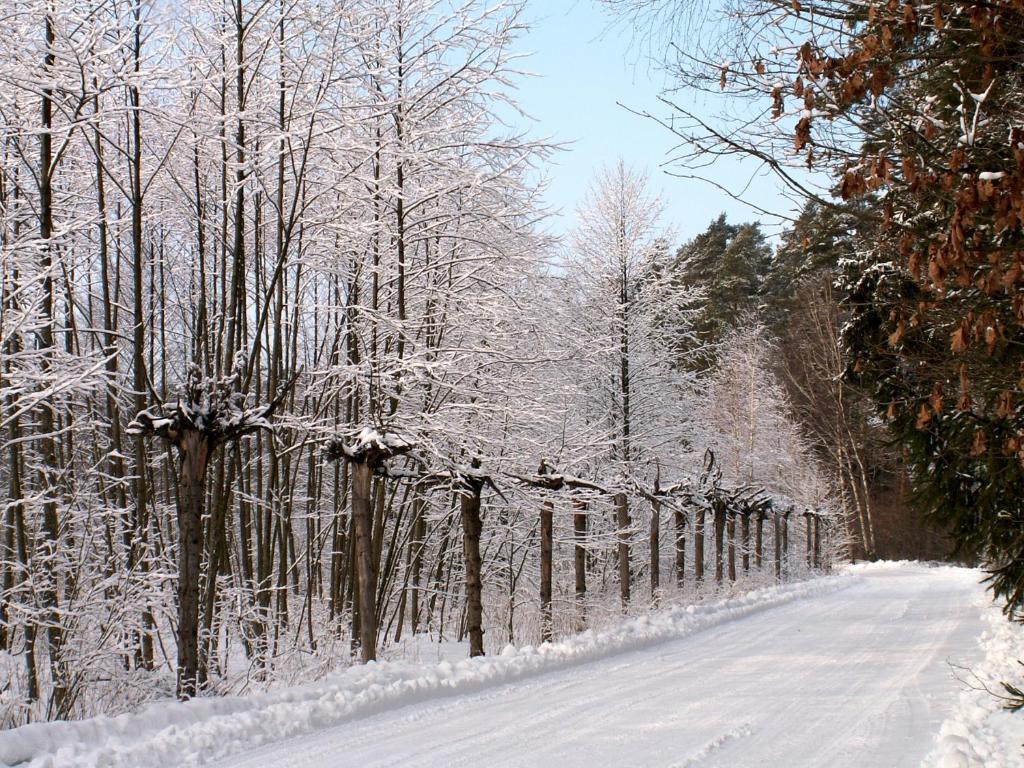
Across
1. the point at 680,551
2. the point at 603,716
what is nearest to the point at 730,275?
the point at 680,551

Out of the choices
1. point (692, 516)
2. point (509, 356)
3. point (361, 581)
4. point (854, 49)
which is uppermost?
point (854, 49)

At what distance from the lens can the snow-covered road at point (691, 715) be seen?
6070 millimetres

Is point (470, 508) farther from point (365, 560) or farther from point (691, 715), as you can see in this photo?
point (691, 715)

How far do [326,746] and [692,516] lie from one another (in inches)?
997

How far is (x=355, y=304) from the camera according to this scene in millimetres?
13148

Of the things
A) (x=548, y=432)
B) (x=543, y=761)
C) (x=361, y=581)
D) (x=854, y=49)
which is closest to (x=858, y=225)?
(x=854, y=49)

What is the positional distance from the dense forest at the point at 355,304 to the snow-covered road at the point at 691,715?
1.93 m

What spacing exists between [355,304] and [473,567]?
449 cm

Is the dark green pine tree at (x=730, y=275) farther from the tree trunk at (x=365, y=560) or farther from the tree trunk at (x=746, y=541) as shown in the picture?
the tree trunk at (x=365, y=560)

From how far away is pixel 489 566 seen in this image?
19.7 m

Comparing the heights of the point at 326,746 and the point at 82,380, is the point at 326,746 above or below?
below

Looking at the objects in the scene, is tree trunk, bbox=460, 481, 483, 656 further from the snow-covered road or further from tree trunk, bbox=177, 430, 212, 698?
tree trunk, bbox=177, 430, 212, 698

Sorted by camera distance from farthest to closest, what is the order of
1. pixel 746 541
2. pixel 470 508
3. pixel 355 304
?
pixel 746 541 < pixel 355 304 < pixel 470 508

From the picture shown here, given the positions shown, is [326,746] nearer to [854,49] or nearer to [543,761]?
[543,761]
